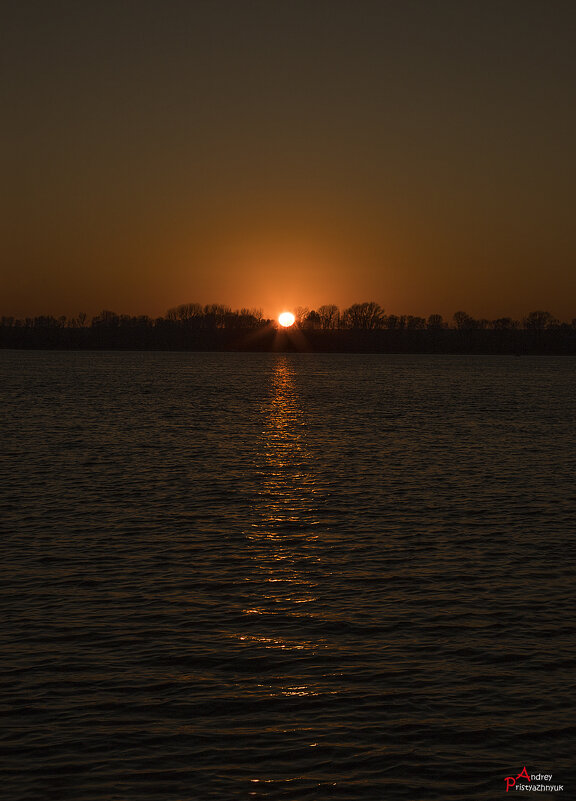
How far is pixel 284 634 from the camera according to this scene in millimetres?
18516

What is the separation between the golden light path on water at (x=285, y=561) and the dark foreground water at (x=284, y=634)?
10 cm

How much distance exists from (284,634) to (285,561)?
6.65 m

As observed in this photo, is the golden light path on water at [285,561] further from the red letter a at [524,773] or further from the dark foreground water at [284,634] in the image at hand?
the red letter a at [524,773]

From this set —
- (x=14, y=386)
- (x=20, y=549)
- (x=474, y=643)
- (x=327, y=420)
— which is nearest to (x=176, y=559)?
(x=20, y=549)

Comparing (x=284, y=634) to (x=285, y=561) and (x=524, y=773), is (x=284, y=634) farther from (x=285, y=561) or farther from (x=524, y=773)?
(x=524, y=773)

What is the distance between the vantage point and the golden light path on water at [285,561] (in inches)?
643

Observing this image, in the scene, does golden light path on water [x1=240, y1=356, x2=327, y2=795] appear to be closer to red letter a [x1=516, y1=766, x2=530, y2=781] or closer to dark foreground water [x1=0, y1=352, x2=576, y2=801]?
dark foreground water [x1=0, y1=352, x2=576, y2=801]

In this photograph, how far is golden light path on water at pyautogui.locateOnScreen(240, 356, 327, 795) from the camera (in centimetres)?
1634

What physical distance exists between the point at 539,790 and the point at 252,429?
59878 mm

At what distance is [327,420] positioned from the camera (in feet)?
269

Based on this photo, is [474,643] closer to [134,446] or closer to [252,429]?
[134,446]

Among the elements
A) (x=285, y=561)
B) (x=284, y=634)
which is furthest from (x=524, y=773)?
(x=285, y=561)

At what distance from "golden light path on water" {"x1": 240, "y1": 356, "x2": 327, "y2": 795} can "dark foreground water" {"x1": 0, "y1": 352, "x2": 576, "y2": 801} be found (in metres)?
0.10

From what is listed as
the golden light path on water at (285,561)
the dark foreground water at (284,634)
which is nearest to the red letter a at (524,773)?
the dark foreground water at (284,634)
